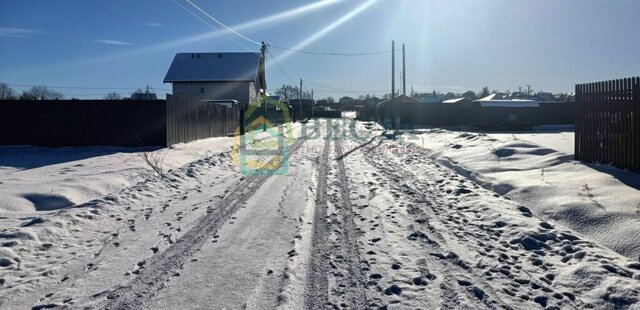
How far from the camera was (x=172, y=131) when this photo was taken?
19.7m

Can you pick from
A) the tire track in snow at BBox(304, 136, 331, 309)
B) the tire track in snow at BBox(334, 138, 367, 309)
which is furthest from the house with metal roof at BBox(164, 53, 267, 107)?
the tire track in snow at BBox(334, 138, 367, 309)

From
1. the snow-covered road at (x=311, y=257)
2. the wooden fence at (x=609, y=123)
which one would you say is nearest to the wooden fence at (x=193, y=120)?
the snow-covered road at (x=311, y=257)

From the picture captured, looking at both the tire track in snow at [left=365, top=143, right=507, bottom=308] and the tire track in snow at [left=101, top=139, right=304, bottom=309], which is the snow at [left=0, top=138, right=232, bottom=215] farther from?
the tire track in snow at [left=365, top=143, right=507, bottom=308]

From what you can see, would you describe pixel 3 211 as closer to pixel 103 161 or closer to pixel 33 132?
pixel 103 161

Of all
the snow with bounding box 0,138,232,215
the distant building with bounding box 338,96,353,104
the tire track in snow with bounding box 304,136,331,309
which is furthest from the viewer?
the distant building with bounding box 338,96,353,104

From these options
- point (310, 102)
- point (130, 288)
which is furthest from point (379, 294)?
point (310, 102)

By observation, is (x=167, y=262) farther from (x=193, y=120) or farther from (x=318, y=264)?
(x=193, y=120)

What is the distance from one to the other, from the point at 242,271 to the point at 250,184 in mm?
6160

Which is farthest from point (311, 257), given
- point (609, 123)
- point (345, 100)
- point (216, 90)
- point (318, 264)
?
point (345, 100)

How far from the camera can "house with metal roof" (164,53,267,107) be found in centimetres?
5459

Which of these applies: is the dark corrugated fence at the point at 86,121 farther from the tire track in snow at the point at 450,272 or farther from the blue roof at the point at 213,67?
the blue roof at the point at 213,67

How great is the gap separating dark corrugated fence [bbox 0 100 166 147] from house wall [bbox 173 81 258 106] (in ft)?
118

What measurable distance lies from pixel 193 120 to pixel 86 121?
17.7 feet

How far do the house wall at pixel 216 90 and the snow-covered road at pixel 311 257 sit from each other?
46484 millimetres
